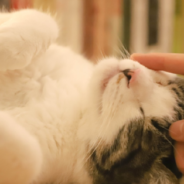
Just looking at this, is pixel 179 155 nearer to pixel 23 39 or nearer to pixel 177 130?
pixel 177 130

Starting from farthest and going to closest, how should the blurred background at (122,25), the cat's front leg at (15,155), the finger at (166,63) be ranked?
1. the blurred background at (122,25)
2. the finger at (166,63)
3. the cat's front leg at (15,155)

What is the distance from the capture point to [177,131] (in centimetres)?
60

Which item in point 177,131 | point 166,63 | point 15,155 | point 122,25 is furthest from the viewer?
point 122,25

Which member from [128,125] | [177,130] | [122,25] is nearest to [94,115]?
[128,125]

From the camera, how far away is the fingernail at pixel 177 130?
59cm

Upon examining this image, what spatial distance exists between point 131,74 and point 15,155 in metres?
0.35

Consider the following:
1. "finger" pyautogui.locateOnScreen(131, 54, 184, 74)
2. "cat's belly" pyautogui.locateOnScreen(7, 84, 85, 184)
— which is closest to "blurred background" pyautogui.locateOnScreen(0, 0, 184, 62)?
"finger" pyautogui.locateOnScreen(131, 54, 184, 74)

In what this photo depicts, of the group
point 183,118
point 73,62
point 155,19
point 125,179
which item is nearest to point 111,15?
point 155,19

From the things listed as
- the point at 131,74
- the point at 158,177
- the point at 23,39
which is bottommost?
the point at 158,177

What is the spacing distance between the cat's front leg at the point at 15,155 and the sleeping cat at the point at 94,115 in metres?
0.09

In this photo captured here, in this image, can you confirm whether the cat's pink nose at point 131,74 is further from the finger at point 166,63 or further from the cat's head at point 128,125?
the finger at point 166,63

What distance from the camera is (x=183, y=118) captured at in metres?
0.65

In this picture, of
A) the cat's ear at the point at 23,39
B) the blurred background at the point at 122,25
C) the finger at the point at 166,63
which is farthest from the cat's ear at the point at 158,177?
the blurred background at the point at 122,25

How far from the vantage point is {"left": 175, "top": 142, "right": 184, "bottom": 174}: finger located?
61 centimetres
